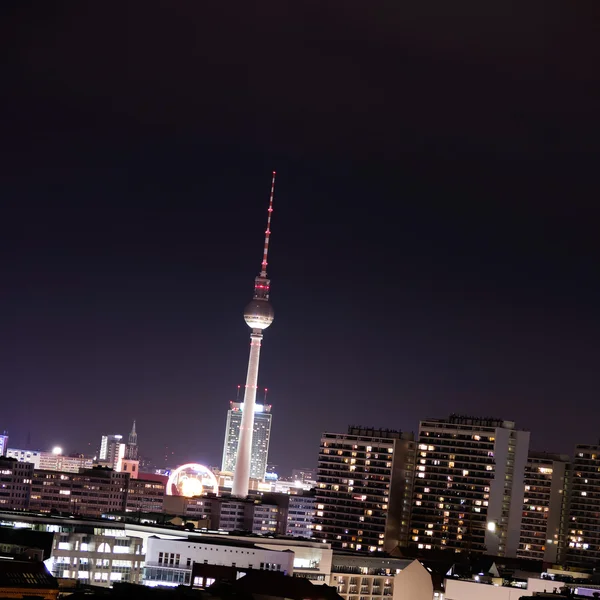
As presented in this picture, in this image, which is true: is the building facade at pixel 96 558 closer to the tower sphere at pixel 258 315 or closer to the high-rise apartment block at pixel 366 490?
the high-rise apartment block at pixel 366 490

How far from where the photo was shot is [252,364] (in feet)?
525

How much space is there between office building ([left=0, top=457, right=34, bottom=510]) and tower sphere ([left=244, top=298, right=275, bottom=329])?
32892 millimetres

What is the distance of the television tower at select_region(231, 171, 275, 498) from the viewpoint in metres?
158

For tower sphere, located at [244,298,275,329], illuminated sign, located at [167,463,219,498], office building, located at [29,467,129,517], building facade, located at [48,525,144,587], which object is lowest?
building facade, located at [48,525,144,587]

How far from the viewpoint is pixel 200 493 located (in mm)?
152625

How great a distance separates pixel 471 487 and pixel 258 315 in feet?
173

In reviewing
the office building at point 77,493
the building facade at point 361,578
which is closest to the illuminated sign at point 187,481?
the office building at point 77,493

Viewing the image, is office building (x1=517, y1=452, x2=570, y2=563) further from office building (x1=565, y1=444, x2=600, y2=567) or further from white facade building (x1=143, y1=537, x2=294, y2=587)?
white facade building (x1=143, y1=537, x2=294, y2=587)

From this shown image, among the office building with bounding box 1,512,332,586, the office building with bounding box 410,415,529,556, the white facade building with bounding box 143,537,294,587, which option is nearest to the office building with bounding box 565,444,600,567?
the office building with bounding box 410,415,529,556

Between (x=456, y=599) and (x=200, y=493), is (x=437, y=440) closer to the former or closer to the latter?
(x=200, y=493)

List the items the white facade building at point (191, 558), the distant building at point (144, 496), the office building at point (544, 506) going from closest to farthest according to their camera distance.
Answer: the white facade building at point (191, 558)
the office building at point (544, 506)
the distant building at point (144, 496)

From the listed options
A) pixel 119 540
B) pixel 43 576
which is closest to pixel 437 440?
pixel 119 540

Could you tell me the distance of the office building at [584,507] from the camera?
121 metres

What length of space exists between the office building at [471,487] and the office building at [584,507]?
232 inches
